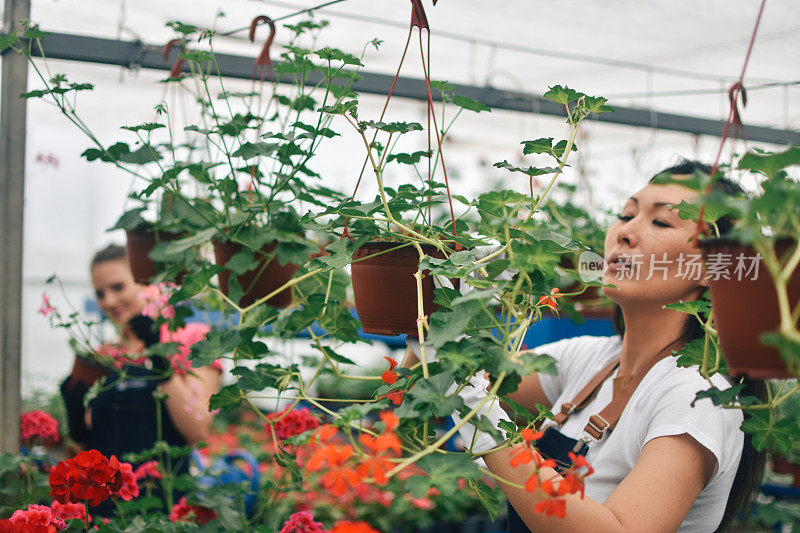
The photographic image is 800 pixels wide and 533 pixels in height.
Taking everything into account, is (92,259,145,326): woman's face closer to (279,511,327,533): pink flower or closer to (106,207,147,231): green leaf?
(106,207,147,231): green leaf

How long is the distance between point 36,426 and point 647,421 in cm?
154

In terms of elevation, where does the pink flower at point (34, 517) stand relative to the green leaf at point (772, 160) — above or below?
below

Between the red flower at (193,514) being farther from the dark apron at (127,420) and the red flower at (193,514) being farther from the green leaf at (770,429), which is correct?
the green leaf at (770,429)

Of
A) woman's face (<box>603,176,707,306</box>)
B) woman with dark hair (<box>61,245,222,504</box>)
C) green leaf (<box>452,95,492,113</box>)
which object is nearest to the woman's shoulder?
woman's face (<box>603,176,707,306</box>)

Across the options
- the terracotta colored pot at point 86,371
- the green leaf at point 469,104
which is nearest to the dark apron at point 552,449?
the green leaf at point 469,104

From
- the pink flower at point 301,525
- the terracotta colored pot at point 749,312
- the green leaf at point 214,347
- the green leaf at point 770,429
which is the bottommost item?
the pink flower at point 301,525

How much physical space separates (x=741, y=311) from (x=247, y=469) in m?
2.39

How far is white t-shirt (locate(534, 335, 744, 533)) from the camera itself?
1.03m

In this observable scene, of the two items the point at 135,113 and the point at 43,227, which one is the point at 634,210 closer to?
the point at 135,113

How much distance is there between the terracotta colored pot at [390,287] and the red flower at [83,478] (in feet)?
1.76

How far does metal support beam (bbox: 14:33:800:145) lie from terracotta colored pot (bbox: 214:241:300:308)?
1.68ft

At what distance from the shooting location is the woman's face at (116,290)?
227 cm

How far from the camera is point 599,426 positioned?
119 cm

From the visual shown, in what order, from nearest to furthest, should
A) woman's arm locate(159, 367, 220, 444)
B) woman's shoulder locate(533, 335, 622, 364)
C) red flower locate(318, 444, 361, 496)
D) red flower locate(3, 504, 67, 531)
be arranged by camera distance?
red flower locate(318, 444, 361, 496), red flower locate(3, 504, 67, 531), woman's shoulder locate(533, 335, 622, 364), woman's arm locate(159, 367, 220, 444)
